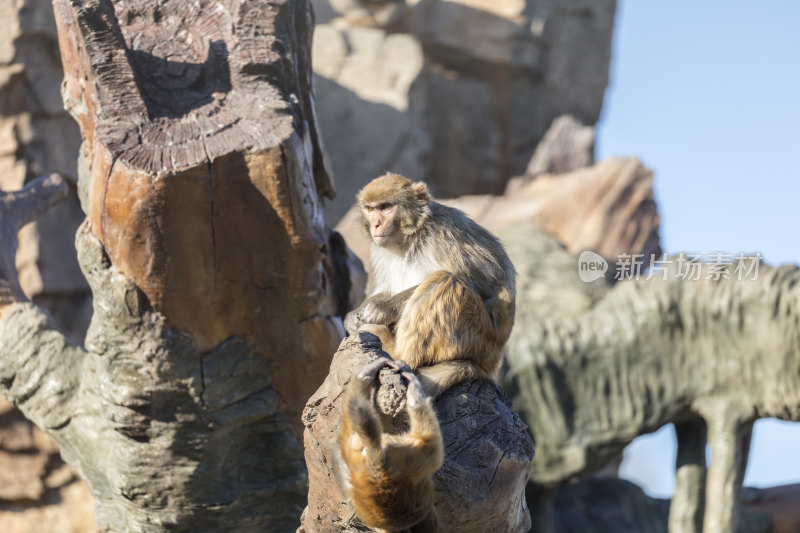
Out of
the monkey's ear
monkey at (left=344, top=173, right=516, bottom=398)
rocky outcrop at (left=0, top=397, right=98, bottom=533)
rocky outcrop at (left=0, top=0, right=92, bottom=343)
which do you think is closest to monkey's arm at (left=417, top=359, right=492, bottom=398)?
monkey at (left=344, top=173, right=516, bottom=398)

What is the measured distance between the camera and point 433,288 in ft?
10.5

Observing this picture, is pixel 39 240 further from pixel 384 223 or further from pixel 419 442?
pixel 419 442

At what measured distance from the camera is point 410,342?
10.4ft

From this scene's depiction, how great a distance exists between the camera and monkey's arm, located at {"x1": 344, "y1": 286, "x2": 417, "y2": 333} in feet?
11.0

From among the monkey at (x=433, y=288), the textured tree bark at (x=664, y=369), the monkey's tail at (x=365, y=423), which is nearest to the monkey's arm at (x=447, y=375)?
the monkey at (x=433, y=288)

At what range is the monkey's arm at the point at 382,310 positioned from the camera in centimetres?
336

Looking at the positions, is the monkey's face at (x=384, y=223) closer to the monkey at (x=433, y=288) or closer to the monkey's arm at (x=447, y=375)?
the monkey at (x=433, y=288)

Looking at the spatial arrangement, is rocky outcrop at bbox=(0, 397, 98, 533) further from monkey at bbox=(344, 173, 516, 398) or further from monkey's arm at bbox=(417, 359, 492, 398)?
monkey's arm at bbox=(417, 359, 492, 398)

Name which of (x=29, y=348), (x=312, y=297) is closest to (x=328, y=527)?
(x=312, y=297)

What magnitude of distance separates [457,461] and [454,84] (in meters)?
10.4

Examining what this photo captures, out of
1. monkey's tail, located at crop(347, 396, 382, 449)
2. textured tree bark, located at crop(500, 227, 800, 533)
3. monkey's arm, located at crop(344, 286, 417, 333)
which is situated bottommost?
textured tree bark, located at crop(500, 227, 800, 533)

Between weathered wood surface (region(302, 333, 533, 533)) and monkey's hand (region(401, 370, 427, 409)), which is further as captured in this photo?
weathered wood surface (region(302, 333, 533, 533))

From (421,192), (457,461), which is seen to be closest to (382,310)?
(421,192)

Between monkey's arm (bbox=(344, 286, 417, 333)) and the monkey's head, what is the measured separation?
309mm
